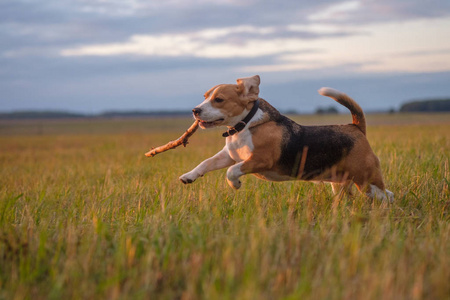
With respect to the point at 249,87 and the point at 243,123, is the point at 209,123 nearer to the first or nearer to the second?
the point at 243,123

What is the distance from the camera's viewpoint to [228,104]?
5438 mm

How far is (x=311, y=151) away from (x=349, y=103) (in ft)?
2.74

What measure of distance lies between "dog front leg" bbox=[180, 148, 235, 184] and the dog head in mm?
461

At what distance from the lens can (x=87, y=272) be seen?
323 centimetres

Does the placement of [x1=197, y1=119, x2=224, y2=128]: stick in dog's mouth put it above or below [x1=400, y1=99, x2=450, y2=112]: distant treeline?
below

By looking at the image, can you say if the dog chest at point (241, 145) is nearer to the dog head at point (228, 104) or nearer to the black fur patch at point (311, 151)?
the dog head at point (228, 104)

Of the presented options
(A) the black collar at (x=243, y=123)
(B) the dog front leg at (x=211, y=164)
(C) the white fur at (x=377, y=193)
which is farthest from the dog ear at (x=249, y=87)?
(C) the white fur at (x=377, y=193)

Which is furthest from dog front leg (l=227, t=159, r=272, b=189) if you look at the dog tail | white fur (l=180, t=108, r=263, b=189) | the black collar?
the dog tail

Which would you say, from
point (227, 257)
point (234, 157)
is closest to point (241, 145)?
point (234, 157)

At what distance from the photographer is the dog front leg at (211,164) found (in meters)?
5.48

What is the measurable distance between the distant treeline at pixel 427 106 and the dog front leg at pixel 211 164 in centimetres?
8291

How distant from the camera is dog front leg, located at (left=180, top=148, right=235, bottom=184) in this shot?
548 centimetres

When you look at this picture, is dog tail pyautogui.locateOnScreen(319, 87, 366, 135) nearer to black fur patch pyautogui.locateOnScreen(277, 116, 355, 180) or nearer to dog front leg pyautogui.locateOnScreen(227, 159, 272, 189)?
black fur patch pyautogui.locateOnScreen(277, 116, 355, 180)

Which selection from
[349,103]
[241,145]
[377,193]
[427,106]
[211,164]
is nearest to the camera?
[241,145]
